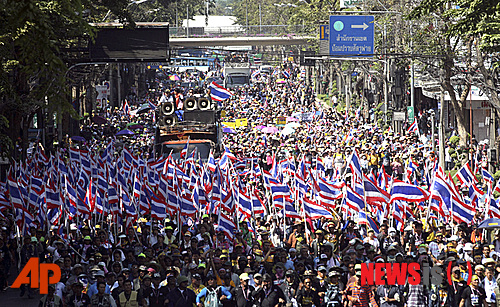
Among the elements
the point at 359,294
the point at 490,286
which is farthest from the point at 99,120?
the point at 490,286

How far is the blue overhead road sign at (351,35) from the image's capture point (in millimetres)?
37281

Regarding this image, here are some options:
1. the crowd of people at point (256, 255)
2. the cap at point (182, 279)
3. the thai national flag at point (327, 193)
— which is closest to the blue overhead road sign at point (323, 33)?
the crowd of people at point (256, 255)

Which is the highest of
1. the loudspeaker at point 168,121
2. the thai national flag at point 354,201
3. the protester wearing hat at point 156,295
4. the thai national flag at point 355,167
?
the loudspeaker at point 168,121

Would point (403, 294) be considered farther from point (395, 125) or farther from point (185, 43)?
point (185, 43)

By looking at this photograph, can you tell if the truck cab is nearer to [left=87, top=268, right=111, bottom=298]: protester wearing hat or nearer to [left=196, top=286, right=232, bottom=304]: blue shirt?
[left=87, top=268, right=111, bottom=298]: protester wearing hat

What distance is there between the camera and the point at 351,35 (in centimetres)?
3744

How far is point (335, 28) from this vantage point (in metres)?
37.3

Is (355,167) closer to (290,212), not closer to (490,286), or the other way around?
(290,212)

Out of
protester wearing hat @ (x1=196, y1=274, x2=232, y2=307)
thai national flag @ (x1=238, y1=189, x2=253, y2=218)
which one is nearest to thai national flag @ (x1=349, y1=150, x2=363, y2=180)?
thai national flag @ (x1=238, y1=189, x2=253, y2=218)

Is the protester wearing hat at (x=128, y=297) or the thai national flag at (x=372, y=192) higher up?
the thai national flag at (x=372, y=192)

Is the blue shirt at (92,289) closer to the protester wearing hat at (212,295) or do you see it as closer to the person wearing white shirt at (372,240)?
the protester wearing hat at (212,295)

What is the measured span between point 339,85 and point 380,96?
13.5m

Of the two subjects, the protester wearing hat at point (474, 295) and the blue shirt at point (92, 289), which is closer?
the protester wearing hat at point (474, 295)

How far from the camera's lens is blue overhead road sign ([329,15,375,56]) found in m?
37.3
